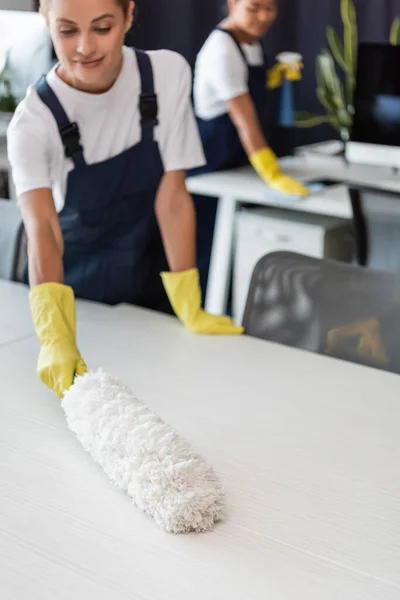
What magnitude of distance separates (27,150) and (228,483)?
677mm

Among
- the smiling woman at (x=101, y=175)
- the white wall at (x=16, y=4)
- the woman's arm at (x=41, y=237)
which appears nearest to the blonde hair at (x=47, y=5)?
the smiling woman at (x=101, y=175)

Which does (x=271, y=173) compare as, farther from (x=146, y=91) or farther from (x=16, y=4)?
(x=146, y=91)

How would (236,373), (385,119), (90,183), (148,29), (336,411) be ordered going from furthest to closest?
(148,29) < (385,119) < (90,183) < (236,373) < (336,411)

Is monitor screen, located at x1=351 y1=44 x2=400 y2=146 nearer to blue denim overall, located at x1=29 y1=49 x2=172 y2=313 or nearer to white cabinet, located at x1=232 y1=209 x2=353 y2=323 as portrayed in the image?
white cabinet, located at x1=232 y1=209 x2=353 y2=323

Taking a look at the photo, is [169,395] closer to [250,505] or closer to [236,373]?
[236,373]

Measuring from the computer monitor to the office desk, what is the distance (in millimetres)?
64

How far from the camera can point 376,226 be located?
2.52 metres

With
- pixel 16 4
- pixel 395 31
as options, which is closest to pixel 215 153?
pixel 395 31

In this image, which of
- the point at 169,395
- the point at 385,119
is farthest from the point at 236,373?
the point at 385,119

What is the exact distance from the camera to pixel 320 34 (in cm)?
376

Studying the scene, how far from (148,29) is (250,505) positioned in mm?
3181

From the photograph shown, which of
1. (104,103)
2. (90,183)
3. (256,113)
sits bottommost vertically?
(256,113)

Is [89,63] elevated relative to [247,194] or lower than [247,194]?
elevated

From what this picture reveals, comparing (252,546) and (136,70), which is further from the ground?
(136,70)
